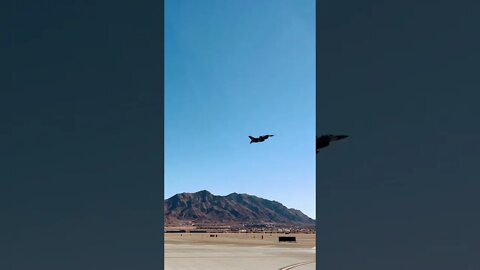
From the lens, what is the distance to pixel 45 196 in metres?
2.91
